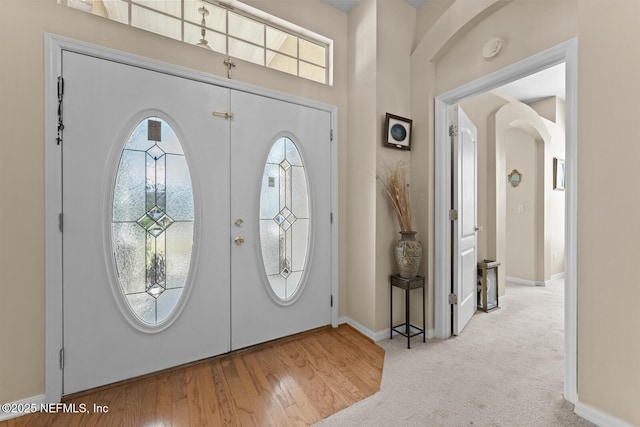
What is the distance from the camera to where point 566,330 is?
1.59 metres

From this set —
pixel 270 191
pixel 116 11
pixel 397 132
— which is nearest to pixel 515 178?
pixel 397 132

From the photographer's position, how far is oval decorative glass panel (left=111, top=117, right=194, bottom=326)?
68.4 inches

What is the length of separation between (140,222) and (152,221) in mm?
68

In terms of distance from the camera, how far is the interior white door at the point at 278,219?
2.11 metres

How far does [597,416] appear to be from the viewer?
1.40 metres

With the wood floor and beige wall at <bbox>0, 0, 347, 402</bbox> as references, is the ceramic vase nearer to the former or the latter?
the wood floor

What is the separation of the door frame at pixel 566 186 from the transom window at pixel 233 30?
1.21 metres

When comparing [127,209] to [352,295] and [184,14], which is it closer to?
[184,14]

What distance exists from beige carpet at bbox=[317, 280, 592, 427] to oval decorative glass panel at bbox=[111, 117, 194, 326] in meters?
1.32

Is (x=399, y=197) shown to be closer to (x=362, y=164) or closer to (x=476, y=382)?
(x=362, y=164)

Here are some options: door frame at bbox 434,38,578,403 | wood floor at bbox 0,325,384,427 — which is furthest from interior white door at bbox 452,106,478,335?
wood floor at bbox 0,325,384,427

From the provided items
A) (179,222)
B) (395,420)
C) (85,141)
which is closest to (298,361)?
(395,420)

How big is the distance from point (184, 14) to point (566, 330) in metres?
3.29

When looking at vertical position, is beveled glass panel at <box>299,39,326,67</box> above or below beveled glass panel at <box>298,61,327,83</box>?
above
